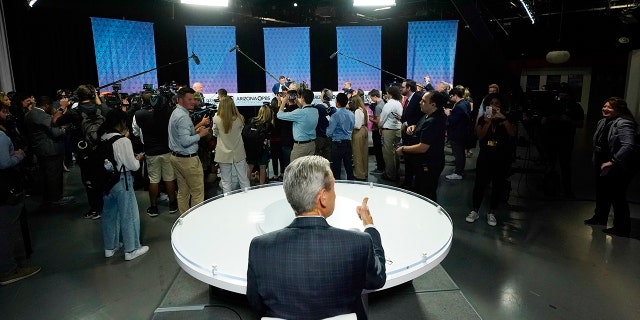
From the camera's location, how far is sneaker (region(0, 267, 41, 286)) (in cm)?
310

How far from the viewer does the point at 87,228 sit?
4242 millimetres

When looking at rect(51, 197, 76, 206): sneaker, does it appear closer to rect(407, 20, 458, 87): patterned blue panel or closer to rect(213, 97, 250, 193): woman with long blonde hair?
rect(213, 97, 250, 193): woman with long blonde hair

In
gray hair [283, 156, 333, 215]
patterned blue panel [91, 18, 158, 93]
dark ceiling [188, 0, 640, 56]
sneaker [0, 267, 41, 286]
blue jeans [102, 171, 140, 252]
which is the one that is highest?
dark ceiling [188, 0, 640, 56]

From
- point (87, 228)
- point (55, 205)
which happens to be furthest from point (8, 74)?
point (87, 228)

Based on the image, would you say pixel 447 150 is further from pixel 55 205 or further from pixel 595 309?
pixel 55 205

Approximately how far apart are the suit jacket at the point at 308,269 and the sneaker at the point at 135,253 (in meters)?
2.79

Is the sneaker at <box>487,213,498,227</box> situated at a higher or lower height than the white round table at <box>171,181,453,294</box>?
lower

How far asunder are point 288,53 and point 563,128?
24.0ft

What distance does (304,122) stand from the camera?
4.60 metres

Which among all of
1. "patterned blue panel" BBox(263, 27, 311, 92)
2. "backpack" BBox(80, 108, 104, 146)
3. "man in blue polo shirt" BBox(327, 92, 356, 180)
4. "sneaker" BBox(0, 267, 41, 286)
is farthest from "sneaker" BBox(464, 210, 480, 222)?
"patterned blue panel" BBox(263, 27, 311, 92)

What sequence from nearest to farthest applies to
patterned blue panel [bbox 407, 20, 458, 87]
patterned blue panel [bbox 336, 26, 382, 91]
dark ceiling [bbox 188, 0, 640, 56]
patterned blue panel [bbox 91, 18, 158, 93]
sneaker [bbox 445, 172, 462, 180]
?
sneaker [bbox 445, 172, 462, 180] → patterned blue panel [bbox 91, 18, 158, 93] → dark ceiling [bbox 188, 0, 640, 56] → patterned blue panel [bbox 407, 20, 458, 87] → patterned blue panel [bbox 336, 26, 382, 91]

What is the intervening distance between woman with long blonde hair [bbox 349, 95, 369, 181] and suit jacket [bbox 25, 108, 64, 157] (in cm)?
382

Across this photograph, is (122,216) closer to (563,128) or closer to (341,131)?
(341,131)

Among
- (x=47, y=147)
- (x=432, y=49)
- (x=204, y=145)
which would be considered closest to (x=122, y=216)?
(x=204, y=145)
